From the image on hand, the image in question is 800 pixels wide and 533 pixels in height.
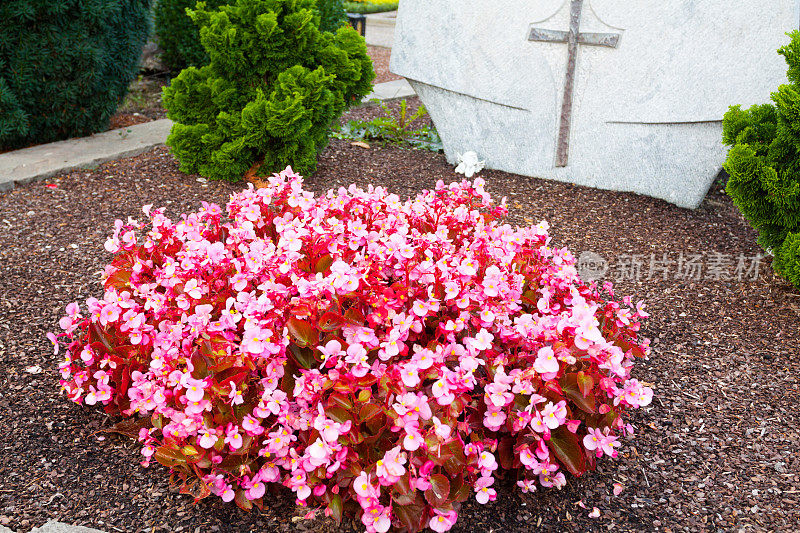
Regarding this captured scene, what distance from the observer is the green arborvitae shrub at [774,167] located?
2986mm

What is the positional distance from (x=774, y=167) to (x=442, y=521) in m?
2.34

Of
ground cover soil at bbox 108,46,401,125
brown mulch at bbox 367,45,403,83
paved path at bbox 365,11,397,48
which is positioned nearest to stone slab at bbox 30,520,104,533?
ground cover soil at bbox 108,46,401,125

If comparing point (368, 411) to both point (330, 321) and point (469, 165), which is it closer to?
point (330, 321)

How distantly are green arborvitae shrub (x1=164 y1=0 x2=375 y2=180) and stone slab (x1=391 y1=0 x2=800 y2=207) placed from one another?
2.16 feet

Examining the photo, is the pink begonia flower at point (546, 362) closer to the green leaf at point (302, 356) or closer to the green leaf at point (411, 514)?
the green leaf at point (411, 514)

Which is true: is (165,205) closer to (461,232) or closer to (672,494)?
(461,232)

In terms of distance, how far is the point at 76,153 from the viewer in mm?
4520

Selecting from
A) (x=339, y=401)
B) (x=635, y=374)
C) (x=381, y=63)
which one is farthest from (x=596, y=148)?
(x=381, y=63)

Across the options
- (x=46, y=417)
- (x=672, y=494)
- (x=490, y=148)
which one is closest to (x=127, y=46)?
(x=490, y=148)

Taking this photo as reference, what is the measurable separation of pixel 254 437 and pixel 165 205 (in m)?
2.39

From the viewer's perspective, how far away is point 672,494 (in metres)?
2.07

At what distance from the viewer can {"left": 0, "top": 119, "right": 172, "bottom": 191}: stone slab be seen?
4.13 meters

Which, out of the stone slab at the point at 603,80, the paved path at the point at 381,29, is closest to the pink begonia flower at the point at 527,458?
the stone slab at the point at 603,80

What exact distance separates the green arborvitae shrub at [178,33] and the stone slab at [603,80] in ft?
8.43
